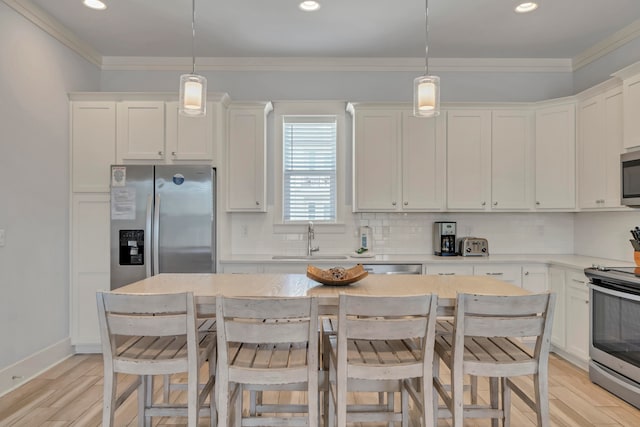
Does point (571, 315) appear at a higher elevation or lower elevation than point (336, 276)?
lower

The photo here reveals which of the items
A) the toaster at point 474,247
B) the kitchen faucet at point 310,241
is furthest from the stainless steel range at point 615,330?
the kitchen faucet at point 310,241

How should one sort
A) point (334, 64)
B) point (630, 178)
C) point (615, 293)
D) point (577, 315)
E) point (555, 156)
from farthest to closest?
1. point (334, 64)
2. point (555, 156)
3. point (577, 315)
4. point (630, 178)
5. point (615, 293)

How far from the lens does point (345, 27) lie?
3648 millimetres

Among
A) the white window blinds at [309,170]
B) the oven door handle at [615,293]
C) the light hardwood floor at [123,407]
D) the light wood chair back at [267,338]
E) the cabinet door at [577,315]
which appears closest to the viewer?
the light wood chair back at [267,338]

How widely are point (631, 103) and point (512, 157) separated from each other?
1.10m

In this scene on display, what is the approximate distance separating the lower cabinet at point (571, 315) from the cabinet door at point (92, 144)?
4.33 m

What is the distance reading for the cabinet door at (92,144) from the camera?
3824 millimetres

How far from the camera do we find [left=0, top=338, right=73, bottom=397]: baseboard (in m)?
3.01

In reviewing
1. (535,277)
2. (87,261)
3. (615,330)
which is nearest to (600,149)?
(535,277)

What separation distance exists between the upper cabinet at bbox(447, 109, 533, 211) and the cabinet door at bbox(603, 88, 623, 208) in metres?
0.67

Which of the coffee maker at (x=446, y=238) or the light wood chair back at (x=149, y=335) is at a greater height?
the coffee maker at (x=446, y=238)

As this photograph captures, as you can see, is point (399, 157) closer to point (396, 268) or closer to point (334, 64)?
point (396, 268)

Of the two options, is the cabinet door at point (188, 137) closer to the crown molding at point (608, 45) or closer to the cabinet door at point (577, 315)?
the cabinet door at point (577, 315)

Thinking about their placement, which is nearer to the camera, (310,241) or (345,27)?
(345,27)
